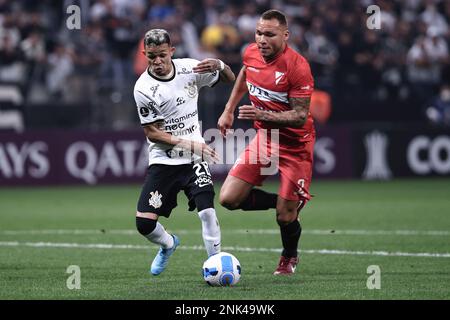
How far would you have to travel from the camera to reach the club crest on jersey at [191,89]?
9.38 meters

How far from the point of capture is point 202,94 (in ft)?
69.7

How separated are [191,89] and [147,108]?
1.62 feet

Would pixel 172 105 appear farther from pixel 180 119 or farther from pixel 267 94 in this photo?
pixel 267 94

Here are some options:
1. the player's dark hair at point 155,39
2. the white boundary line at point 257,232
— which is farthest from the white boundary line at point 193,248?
the player's dark hair at point 155,39

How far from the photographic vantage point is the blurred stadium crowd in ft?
69.6

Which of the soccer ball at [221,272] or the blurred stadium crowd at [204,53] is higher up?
the blurred stadium crowd at [204,53]

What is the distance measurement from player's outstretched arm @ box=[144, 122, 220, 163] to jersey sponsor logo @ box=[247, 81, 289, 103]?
0.89 meters

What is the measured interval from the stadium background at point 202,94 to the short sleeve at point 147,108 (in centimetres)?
876

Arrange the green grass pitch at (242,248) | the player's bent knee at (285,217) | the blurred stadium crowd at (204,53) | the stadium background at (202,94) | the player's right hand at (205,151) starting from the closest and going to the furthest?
the green grass pitch at (242,248) → the player's right hand at (205,151) → the player's bent knee at (285,217) → the stadium background at (202,94) → the blurred stadium crowd at (204,53)

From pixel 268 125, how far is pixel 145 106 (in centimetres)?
127

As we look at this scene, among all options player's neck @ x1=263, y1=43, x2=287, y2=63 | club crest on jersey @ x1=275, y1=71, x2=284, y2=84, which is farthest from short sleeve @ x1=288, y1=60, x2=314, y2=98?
player's neck @ x1=263, y1=43, x2=287, y2=63

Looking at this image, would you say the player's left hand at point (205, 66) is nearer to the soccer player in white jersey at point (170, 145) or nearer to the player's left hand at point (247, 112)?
A: the soccer player in white jersey at point (170, 145)

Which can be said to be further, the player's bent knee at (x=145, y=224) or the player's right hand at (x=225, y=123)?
the player's right hand at (x=225, y=123)
